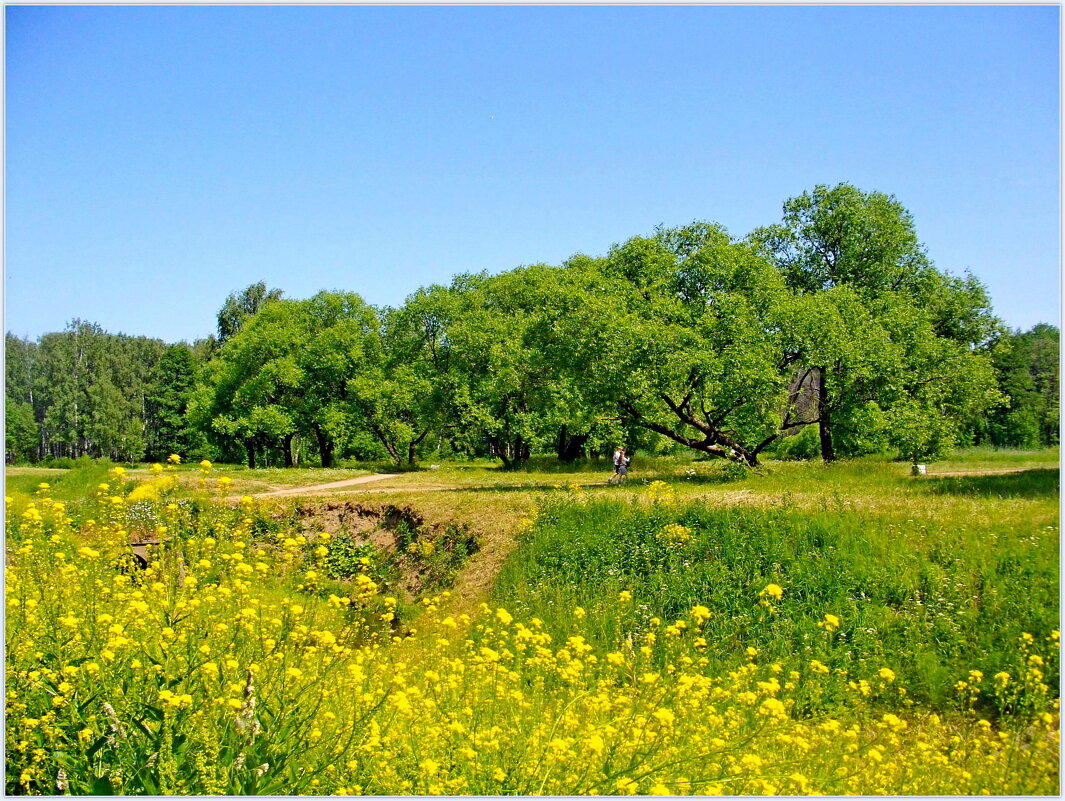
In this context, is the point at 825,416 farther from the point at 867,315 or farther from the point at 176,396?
the point at 176,396

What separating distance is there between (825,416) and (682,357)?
766cm

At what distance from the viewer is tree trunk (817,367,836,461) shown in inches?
1018

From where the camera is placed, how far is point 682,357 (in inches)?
847

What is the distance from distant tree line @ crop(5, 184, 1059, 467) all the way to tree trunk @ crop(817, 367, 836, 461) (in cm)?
10

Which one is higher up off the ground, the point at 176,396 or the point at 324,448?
the point at 176,396

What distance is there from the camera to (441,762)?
203 inches

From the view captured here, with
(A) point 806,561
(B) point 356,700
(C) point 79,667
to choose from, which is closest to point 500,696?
(B) point 356,700

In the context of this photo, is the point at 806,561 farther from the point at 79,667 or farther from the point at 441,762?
the point at 79,667

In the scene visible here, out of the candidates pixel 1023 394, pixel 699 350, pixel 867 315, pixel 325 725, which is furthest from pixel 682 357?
pixel 1023 394

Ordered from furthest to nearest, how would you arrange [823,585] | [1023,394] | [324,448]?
1. [324,448]
2. [1023,394]
3. [823,585]

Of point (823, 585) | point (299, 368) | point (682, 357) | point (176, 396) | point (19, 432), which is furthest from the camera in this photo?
point (176, 396)

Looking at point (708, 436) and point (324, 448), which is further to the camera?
point (324, 448)

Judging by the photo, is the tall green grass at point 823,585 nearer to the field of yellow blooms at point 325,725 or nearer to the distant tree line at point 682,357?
the field of yellow blooms at point 325,725

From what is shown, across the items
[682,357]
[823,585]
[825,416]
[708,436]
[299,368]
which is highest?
[299,368]
